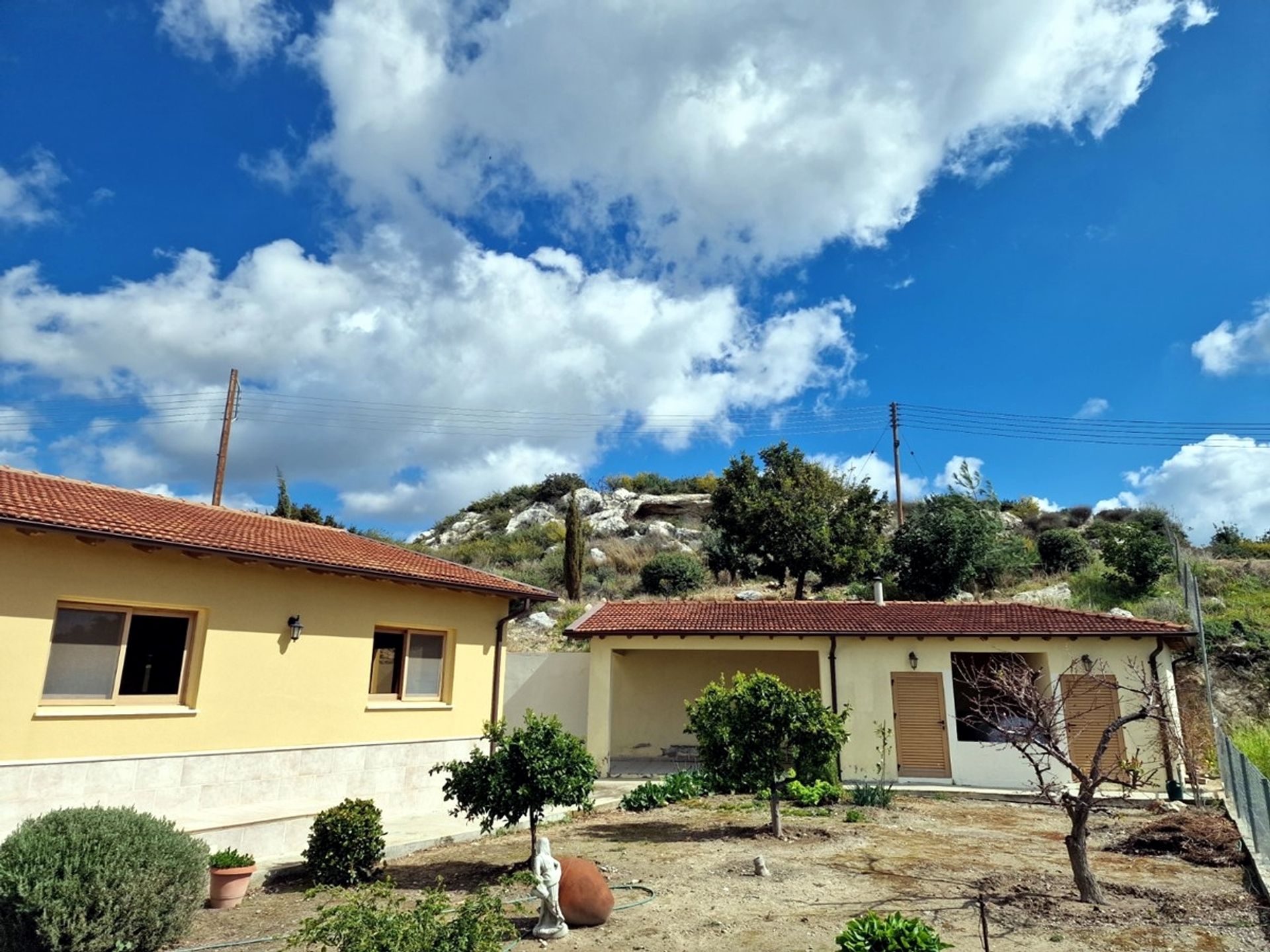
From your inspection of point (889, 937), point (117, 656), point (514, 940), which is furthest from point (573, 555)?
point (889, 937)

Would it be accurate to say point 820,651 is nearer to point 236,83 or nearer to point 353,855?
point 353,855

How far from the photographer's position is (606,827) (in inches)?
473

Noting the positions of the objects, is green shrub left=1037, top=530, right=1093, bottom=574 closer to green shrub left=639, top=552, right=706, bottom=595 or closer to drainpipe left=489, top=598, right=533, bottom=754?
green shrub left=639, top=552, right=706, bottom=595

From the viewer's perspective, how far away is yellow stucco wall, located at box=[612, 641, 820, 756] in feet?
66.9

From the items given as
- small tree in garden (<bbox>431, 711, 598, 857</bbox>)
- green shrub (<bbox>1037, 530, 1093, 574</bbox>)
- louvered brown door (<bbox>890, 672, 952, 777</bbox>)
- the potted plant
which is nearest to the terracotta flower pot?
the potted plant

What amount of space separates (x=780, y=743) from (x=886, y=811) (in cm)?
386

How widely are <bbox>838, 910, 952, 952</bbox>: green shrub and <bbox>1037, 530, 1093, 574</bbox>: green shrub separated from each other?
29414mm

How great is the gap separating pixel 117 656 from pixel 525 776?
535 centimetres

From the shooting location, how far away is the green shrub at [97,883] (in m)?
5.75

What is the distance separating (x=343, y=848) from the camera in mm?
8672

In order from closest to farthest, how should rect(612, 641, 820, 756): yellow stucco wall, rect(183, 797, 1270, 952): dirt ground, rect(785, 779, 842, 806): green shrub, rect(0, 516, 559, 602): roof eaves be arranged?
rect(183, 797, 1270, 952): dirt ground → rect(0, 516, 559, 602): roof eaves → rect(785, 779, 842, 806): green shrub → rect(612, 641, 820, 756): yellow stucco wall

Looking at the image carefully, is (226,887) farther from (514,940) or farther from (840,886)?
(840,886)

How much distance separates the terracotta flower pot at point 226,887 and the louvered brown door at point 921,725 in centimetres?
1346

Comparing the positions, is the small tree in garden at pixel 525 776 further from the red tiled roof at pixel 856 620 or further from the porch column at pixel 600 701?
the porch column at pixel 600 701
